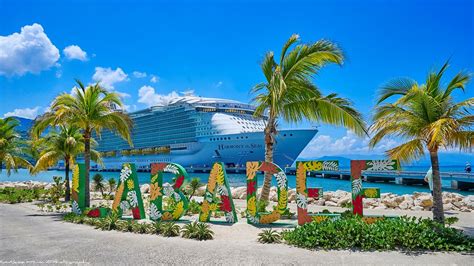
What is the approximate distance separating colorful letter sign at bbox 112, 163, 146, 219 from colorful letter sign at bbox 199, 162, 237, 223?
1.98 m

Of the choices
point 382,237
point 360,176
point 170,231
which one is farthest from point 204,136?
point 382,237

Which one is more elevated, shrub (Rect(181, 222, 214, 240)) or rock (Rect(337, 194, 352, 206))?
shrub (Rect(181, 222, 214, 240))

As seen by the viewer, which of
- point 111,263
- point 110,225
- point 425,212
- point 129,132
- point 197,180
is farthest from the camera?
point 197,180

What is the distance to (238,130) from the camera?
2127 inches

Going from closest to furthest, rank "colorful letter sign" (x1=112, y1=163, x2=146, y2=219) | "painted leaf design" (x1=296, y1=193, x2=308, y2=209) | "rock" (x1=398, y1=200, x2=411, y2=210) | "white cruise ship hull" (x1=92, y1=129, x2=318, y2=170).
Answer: "painted leaf design" (x1=296, y1=193, x2=308, y2=209) < "colorful letter sign" (x1=112, y1=163, x2=146, y2=219) < "rock" (x1=398, y1=200, x2=411, y2=210) < "white cruise ship hull" (x1=92, y1=129, x2=318, y2=170)

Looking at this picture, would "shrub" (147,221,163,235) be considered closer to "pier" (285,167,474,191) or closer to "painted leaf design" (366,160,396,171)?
"painted leaf design" (366,160,396,171)

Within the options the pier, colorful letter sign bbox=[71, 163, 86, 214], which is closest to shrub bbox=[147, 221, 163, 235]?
colorful letter sign bbox=[71, 163, 86, 214]

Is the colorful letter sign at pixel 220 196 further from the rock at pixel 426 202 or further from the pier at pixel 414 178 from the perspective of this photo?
the pier at pixel 414 178

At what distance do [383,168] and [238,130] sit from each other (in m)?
46.2

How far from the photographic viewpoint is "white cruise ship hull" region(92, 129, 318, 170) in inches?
1880

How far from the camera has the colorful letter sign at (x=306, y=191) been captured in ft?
27.2

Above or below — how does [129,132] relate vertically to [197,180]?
above

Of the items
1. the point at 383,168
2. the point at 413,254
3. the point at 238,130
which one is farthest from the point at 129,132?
the point at 238,130

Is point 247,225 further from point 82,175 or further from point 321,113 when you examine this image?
point 82,175
